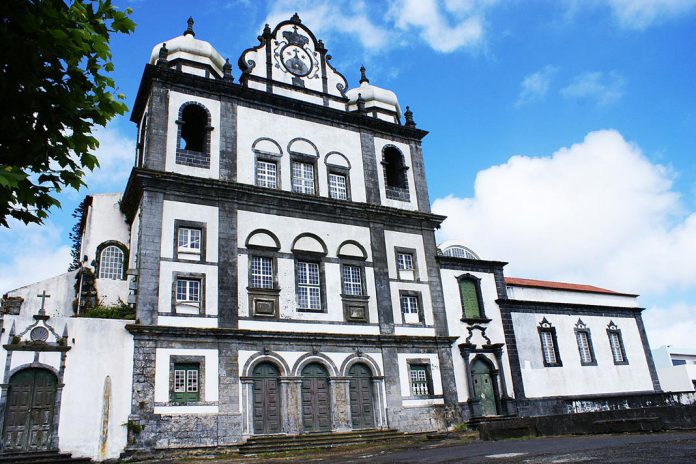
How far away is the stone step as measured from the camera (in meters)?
15.6

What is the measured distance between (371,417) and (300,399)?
10.1 ft

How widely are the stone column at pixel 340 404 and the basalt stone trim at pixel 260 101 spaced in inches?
447

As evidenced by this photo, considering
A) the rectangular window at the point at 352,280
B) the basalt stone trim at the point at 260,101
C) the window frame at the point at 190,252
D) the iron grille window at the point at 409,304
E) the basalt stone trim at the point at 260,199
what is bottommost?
the iron grille window at the point at 409,304

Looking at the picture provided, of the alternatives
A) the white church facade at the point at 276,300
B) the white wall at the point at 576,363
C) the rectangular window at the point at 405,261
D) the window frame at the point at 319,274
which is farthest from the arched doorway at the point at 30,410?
the white wall at the point at 576,363

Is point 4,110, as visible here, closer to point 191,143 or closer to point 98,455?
point 98,455

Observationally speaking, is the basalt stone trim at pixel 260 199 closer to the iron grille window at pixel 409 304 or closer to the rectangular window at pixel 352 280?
the rectangular window at pixel 352 280

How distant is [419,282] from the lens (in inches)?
984

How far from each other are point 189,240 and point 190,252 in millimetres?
472

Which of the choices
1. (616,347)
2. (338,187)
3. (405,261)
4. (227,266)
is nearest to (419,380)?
(405,261)

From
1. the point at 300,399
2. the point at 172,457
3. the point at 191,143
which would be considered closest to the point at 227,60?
the point at 191,143

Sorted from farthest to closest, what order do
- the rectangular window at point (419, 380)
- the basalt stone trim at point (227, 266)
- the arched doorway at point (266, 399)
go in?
A: the rectangular window at point (419, 380)
the basalt stone trim at point (227, 266)
the arched doorway at point (266, 399)

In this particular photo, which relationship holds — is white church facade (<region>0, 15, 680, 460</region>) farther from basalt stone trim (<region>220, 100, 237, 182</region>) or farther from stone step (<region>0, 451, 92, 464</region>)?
stone step (<region>0, 451, 92, 464</region>)

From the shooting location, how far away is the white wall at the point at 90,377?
54.9 ft

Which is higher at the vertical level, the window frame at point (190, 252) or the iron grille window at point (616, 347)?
the window frame at point (190, 252)
